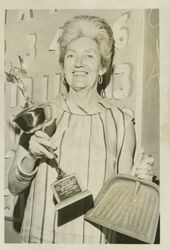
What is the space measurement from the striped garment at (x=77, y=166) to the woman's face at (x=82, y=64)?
26 millimetres

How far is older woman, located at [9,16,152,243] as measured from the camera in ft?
1.75

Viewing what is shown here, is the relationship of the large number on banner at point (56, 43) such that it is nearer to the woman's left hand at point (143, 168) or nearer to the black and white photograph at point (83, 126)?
the black and white photograph at point (83, 126)

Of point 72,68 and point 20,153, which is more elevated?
point 72,68

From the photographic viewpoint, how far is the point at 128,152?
0.54m

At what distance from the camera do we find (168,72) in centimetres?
55

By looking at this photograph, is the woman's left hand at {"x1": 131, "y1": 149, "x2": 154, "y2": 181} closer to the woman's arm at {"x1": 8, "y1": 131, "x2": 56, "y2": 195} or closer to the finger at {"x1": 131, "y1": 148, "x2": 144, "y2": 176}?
the finger at {"x1": 131, "y1": 148, "x2": 144, "y2": 176}

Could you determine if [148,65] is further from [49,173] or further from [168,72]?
[49,173]

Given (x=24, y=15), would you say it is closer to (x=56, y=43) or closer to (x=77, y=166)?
(x=56, y=43)

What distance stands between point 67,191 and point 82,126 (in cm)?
8

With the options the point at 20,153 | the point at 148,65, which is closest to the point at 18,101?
the point at 20,153

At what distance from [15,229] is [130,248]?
0.14 metres

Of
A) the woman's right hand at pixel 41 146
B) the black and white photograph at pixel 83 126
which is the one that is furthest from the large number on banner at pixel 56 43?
the woman's right hand at pixel 41 146

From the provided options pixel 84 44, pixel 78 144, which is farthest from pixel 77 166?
pixel 84 44

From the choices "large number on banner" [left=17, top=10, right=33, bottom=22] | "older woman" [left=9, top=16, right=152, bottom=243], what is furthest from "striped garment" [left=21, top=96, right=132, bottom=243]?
"large number on banner" [left=17, top=10, right=33, bottom=22]
